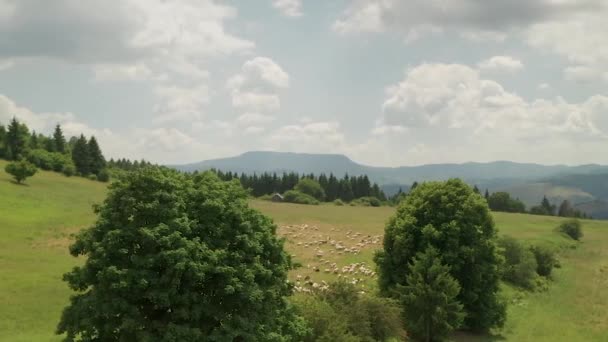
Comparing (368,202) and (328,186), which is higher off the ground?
(328,186)

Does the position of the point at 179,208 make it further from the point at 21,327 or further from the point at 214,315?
the point at 21,327

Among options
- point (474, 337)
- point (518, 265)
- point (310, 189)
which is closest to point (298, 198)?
point (310, 189)

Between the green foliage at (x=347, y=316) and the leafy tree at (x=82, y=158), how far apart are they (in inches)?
4201

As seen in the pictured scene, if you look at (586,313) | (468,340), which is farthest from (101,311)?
(586,313)

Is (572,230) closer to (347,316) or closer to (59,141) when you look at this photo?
(347,316)

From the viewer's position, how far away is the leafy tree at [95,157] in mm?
130250

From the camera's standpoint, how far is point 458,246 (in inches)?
1671

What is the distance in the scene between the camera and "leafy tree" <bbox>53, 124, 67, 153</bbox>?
458 feet

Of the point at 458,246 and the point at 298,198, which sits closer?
the point at 458,246

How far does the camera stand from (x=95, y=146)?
437 ft

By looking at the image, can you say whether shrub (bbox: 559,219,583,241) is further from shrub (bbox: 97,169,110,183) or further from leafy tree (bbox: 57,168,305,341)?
shrub (bbox: 97,169,110,183)

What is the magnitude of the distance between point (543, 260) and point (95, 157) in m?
107

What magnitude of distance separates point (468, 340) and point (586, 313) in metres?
19.5

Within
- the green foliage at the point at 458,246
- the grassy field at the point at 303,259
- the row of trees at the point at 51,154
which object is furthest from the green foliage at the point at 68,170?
the green foliage at the point at 458,246
